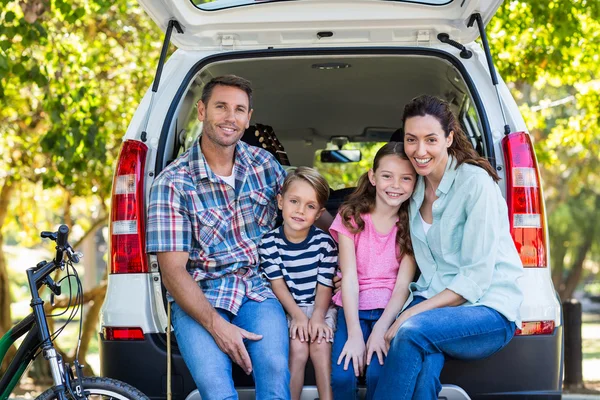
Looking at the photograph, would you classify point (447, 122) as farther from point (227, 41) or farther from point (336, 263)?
point (227, 41)

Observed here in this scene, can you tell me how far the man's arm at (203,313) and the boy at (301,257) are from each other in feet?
0.69

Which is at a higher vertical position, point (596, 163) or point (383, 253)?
point (596, 163)

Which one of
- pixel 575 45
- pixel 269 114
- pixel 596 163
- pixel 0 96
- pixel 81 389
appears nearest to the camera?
pixel 81 389

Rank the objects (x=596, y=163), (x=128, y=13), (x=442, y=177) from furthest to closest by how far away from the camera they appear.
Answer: (x=596, y=163)
(x=128, y=13)
(x=442, y=177)

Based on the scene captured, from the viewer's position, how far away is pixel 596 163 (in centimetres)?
1789

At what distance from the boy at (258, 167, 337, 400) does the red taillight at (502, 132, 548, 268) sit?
0.73m

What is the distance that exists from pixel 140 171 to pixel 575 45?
18.1 ft

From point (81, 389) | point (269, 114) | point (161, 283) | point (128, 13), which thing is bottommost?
point (81, 389)

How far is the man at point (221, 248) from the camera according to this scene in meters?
3.21

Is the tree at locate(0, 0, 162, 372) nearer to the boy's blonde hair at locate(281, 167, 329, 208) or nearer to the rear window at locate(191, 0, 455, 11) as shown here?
the rear window at locate(191, 0, 455, 11)

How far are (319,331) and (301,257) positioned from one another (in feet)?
1.06

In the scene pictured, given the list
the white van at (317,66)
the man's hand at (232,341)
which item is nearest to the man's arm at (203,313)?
the man's hand at (232,341)

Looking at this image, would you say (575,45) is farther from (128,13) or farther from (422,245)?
(422,245)

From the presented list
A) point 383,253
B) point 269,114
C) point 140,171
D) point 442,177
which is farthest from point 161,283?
point 269,114
